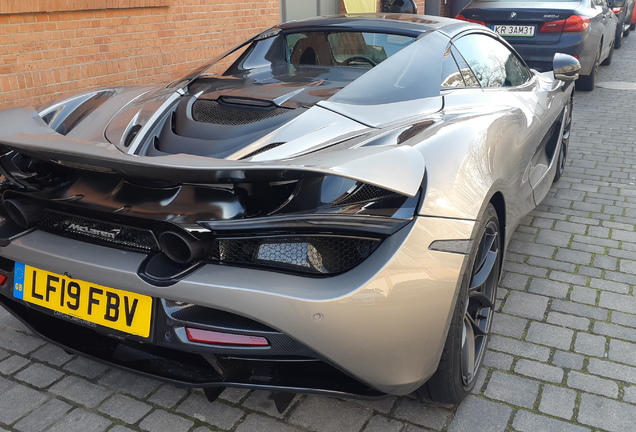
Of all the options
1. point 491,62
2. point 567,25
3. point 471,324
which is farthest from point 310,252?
point 567,25

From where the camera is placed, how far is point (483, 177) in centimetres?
223

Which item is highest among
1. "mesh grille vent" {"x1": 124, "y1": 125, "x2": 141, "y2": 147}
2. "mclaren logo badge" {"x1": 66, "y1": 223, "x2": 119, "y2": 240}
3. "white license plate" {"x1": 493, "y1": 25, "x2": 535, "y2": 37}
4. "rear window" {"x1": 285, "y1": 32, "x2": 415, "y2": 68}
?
"rear window" {"x1": 285, "y1": 32, "x2": 415, "y2": 68}

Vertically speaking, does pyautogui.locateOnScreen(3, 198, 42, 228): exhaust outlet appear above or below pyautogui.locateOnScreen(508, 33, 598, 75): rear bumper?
above

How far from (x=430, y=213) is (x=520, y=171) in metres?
1.18

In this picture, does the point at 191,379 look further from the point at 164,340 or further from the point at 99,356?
the point at 99,356

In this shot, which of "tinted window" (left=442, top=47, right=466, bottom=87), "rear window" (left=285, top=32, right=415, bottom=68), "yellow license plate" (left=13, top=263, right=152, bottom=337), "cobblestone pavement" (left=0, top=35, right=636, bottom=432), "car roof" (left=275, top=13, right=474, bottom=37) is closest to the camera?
"yellow license plate" (left=13, top=263, right=152, bottom=337)

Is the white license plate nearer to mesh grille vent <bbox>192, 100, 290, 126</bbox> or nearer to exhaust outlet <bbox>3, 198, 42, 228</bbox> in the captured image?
mesh grille vent <bbox>192, 100, 290, 126</bbox>

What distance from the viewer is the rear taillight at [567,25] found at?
8.30 meters

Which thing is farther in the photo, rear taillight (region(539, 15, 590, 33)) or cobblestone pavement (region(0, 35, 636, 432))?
rear taillight (region(539, 15, 590, 33))

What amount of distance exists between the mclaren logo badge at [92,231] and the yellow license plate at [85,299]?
159mm

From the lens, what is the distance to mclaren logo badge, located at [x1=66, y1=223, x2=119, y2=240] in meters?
2.02

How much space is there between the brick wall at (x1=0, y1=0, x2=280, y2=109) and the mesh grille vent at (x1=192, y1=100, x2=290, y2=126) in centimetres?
265

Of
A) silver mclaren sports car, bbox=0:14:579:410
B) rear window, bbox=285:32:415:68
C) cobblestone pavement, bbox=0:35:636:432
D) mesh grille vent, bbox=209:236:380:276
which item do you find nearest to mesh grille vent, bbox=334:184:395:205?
silver mclaren sports car, bbox=0:14:579:410

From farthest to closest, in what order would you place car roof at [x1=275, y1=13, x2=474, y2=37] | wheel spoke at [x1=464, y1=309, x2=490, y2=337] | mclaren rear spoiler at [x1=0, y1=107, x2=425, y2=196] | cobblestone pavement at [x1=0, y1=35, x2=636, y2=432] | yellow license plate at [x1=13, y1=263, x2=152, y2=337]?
car roof at [x1=275, y1=13, x2=474, y2=37] < wheel spoke at [x1=464, y1=309, x2=490, y2=337] < cobblestone pavement at [x1=0, y1=35, x2=636, y2=432] < yellow license plate at [x1=13, y1=263, x2=152, y2=337] < mclaren rear spoiler at [x1=0, y1=107, x2=425, y2=196]
